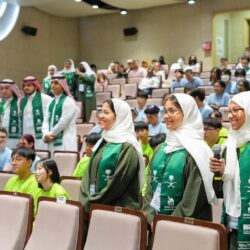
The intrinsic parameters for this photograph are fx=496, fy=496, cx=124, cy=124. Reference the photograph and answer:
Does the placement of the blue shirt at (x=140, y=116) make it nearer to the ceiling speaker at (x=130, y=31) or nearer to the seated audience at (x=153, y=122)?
the seated audience at (x=153, y=122)

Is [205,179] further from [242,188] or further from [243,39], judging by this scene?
[243,39]

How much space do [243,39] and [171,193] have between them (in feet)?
40.9

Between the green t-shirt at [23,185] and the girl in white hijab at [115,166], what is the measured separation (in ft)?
2.49

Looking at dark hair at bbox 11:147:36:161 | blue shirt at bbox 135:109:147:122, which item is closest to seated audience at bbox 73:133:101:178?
dark hair at bbox 11:147:36:161

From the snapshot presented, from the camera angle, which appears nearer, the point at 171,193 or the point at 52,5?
the point at 171,193

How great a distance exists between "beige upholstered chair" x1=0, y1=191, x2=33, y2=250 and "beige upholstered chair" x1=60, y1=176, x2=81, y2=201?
2.53 ft

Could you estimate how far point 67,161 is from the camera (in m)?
4.72

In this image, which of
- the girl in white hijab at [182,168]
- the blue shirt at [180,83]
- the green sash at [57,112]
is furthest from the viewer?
the blue shirt at [180,83]

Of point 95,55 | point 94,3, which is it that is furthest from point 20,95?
point 95,55

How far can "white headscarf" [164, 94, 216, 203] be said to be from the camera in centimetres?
241

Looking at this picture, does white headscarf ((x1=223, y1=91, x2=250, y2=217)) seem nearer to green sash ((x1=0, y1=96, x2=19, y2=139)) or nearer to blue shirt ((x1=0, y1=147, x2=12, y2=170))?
blue shirt ((x1=0, y1=147, x2=12, y2=170))

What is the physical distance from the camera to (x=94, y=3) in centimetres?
1280

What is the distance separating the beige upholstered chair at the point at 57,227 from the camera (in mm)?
2516

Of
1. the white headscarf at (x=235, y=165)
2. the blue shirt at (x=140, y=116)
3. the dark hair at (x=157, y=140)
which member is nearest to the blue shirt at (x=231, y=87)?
the blue shirt at (x=140, y=116)
